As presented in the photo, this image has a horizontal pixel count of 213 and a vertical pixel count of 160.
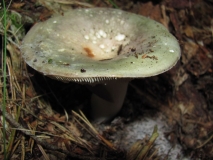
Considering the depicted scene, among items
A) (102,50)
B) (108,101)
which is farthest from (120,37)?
(108,101)

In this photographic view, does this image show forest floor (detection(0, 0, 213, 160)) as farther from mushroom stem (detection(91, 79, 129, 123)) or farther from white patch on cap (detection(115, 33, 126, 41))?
white patch on cap (detection(115, 33, 126, 41))

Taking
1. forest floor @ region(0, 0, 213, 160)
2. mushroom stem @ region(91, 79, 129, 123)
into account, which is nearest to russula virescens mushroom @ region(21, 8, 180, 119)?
mushroom stem @ region(91, 79, 129, 123)

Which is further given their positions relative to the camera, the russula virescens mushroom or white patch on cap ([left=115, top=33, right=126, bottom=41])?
white patch on cap ([left=115, top=33, right=126, bottom=41])

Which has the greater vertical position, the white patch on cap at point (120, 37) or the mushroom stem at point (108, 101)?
the white patch on cap at point (120, 37)

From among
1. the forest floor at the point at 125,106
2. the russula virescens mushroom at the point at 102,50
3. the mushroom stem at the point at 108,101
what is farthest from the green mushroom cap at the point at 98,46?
the forest floor at the point at 125,106

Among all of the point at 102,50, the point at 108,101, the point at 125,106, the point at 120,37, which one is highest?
the point at 120,37

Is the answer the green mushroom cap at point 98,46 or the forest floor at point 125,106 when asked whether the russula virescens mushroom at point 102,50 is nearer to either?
the green mushroom cap at point 98,46

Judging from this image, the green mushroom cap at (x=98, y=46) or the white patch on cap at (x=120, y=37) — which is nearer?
the green mushroom cap at (x=98, y=46)

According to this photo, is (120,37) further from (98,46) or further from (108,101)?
(108,101)
